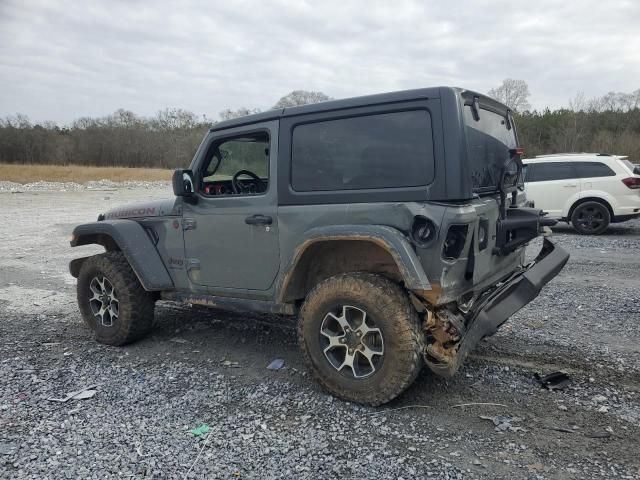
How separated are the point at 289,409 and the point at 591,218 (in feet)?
32.4

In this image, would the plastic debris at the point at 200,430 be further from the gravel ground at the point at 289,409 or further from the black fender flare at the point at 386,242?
the black fender flare at the point at 386,242

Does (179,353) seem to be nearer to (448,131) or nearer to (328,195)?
(328,195)

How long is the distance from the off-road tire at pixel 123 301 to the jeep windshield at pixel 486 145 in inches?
126

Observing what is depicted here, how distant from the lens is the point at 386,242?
10.1 ft

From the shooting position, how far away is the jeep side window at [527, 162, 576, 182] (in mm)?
11016

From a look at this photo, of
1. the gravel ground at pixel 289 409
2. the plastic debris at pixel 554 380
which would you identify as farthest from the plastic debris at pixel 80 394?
the plastic debris at pixel 554 380

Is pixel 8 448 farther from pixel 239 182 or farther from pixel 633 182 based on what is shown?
pixel 633 182

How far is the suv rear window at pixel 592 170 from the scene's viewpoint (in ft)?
34.8

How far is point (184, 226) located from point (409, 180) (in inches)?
83.7

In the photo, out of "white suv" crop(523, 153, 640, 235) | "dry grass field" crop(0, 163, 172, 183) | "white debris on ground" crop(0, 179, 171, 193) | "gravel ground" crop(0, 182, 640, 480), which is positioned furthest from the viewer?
"dry grass field" crop(0, 163, 172, 183)

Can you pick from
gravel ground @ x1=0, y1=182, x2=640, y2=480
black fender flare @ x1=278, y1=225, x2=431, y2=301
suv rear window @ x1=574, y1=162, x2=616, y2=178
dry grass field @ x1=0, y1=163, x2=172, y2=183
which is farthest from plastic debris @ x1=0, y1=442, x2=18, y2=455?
dry grass field @ x1=0, y1=163, x2=172, y2=183

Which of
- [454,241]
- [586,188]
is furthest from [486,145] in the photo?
[586,188]

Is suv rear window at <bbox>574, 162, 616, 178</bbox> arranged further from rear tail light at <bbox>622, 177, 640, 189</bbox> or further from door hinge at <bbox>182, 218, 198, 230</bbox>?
door hinge at <bbox>182, 218, 198, 230</bbox>

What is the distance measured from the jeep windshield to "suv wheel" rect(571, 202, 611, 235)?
7.91 m
